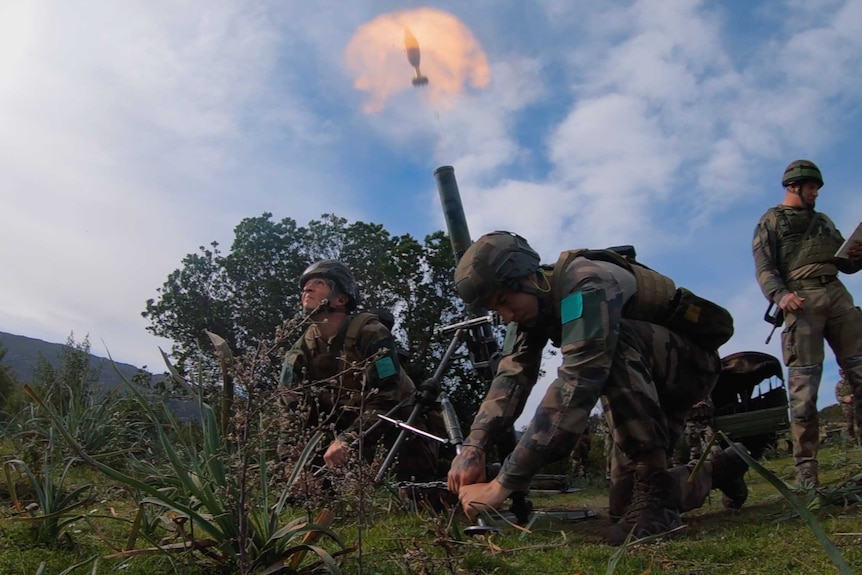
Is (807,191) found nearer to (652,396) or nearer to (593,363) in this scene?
(652,396)

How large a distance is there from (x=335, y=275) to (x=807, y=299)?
126 inches

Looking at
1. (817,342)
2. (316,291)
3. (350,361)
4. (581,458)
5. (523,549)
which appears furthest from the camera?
(581,458)

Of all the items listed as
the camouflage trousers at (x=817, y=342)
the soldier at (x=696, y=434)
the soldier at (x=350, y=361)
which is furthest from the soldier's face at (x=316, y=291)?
the soldier at (x=696, y=434)

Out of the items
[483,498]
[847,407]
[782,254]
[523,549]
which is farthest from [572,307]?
[847,407]

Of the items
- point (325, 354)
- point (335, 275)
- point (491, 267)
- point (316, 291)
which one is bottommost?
point (325, 354)

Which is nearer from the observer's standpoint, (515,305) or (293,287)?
(515,305)

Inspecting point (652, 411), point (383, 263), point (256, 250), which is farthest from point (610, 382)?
point (256, 250)

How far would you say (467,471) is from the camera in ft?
10.5

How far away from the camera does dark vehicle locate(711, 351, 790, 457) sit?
436 cm

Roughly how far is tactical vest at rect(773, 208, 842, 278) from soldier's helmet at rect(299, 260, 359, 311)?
9.85 ft

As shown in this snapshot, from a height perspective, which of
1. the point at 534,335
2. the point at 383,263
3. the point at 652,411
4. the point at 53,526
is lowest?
the point at 53,526

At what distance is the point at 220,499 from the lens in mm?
2262

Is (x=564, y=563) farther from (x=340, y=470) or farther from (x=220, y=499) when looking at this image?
(x=220, y=499)

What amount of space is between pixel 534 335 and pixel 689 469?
1.00 metres
